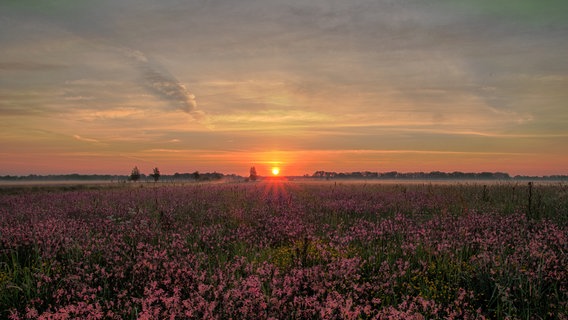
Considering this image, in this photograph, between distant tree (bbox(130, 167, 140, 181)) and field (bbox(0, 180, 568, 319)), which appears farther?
distant tree (bbox(130, 167, 140, 181))

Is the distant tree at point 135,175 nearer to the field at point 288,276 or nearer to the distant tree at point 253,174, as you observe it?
the distant tree at point 253,174

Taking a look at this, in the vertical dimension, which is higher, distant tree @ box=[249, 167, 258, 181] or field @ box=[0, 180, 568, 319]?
distant tree @ box=[249, 167, 258, 181]

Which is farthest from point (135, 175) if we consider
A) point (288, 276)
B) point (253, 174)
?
point (288, 276)

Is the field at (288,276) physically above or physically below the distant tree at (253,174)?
below

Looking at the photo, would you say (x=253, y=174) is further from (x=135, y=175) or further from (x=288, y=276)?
(x=288, y=276)

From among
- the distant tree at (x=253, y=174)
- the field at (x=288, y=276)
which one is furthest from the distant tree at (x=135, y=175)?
the field at (x=288, y=276)

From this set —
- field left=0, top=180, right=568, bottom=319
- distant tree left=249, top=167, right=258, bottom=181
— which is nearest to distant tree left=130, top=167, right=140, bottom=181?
distant tree left=249, top=167, right=258, bottom=181

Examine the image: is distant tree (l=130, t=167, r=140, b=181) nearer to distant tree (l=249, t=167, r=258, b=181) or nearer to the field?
distant tree (l=249, t=167, r=258, b=181)

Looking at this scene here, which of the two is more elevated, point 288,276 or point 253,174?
point 253,174

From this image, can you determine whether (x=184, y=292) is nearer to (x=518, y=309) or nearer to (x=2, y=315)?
(x=2, y=315)

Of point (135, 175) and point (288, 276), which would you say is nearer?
point (288, 276)

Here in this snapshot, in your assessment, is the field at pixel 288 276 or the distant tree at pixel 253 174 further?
the distant tree at pixel 253 174

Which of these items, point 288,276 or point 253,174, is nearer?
point 288,276

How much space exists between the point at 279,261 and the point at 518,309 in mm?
3662
